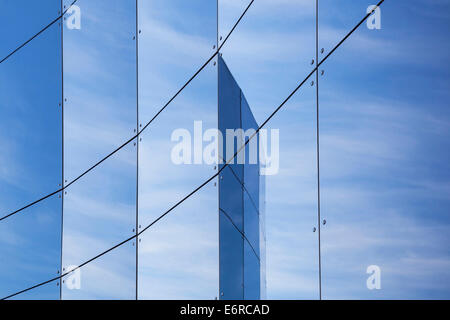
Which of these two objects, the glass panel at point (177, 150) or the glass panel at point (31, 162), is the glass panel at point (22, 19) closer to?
the glass panel at point (31, 162)

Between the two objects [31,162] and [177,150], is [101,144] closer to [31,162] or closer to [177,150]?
[177,150]

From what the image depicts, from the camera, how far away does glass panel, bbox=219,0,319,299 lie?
9359 millimetres

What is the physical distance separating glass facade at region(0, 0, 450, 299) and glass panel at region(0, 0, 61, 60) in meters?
0.05

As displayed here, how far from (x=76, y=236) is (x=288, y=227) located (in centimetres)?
697

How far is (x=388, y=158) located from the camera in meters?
7.55

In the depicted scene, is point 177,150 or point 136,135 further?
point 136,135

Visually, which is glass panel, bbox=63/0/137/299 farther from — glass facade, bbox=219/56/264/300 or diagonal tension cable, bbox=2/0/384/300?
glass facade, bbox=219/56/264/300

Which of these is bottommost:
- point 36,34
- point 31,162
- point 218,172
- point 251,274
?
point 251,274

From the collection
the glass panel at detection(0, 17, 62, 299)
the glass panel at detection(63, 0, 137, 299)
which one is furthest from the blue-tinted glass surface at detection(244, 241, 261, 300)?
the glass panel at detection(0, 17, 62, 299)

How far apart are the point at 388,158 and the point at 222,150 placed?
15.5 ft

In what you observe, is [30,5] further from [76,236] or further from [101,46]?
[76,236]

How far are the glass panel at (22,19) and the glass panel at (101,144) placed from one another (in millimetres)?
1390

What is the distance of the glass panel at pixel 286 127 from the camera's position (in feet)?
30.7

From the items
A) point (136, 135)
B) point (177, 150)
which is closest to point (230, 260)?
point (177, 150)
